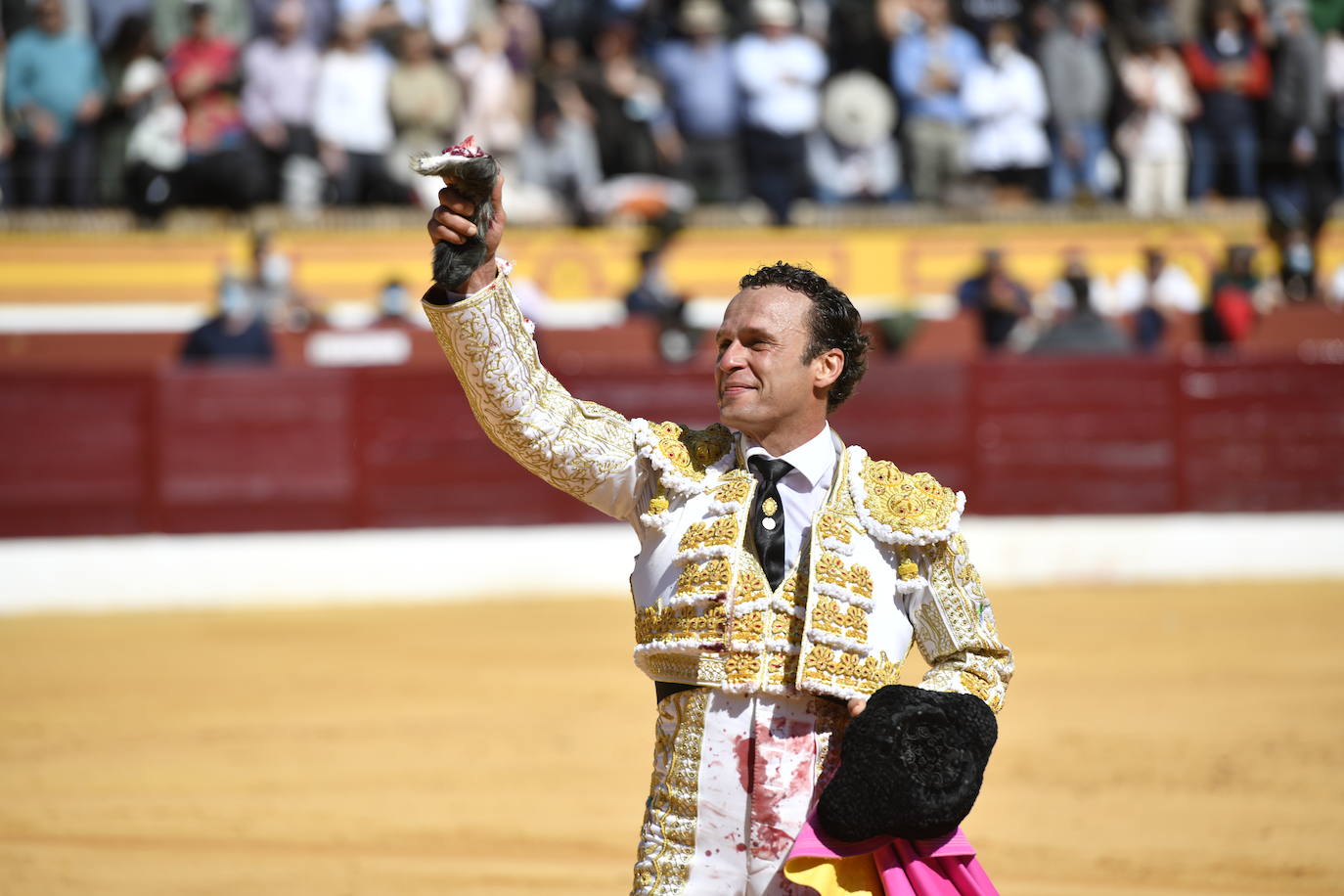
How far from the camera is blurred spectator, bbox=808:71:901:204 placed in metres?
10.9

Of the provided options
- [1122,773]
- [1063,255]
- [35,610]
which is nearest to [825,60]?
[1063,255]

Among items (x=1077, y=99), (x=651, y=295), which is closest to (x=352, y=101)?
(x=651, y=295)

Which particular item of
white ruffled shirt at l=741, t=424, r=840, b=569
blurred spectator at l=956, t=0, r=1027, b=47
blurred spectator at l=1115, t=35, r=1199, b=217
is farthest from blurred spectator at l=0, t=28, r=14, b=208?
white ruffled shirt at l=741, t=424, r=840, b=569

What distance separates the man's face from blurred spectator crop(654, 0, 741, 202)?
8.46 m

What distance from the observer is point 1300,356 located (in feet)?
34.0

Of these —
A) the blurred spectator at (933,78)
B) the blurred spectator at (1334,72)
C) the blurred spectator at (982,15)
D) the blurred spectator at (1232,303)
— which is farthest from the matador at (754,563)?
the blurred spectator at (1334,72)

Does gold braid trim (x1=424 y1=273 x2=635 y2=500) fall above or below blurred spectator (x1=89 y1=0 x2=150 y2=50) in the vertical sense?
below

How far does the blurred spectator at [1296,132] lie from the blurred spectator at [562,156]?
159 inches

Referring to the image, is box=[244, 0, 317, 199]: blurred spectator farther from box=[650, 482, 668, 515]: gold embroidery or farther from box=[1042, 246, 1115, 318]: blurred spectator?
box=[650, 482, 668, 515]: gold embroidery

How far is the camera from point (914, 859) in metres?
2.34

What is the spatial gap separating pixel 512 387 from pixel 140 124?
8545 mm

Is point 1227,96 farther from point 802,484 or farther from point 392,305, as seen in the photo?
point 802,484

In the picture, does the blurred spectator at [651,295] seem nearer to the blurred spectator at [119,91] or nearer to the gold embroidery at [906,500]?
the blurred spectator at [119,91]

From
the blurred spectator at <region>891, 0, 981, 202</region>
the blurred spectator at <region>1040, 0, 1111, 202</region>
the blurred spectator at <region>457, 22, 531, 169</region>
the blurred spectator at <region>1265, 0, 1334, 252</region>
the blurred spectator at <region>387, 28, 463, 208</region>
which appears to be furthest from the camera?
the blurred spectator at <region>1265, 0, 1334, 252</region>
